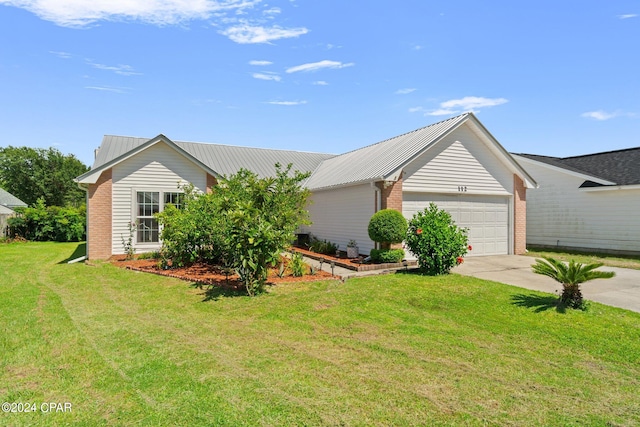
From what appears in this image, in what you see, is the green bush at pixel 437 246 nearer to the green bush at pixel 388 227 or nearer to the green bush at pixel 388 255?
the green bush at pixel 388 227

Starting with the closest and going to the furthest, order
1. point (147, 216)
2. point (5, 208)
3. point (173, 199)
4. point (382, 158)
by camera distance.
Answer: point (147, 216) < point (382, 158) < point (173, 199) < point (5, 208)

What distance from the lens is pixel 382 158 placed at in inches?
601

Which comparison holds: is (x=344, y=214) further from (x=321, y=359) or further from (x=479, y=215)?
(x=321, y=359)

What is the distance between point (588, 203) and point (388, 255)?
12.7 metres

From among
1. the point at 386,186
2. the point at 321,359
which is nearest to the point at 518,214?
the point at 386,186

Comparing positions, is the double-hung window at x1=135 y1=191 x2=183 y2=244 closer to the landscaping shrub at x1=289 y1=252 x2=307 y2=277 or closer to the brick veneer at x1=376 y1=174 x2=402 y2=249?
the landscaping shrub at x1=289 y1=252 x2=307 y2=277

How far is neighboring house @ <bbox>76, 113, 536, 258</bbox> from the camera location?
45.2ft

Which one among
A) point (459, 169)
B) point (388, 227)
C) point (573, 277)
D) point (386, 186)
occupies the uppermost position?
point (459, 169)

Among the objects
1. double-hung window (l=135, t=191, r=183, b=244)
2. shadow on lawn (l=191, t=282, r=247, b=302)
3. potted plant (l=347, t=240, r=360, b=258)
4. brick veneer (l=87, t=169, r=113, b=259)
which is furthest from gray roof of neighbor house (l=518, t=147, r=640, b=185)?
brick veneer (l=87, t=169, r=113, b=259)

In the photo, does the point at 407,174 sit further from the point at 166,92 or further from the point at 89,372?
the point at 89,372

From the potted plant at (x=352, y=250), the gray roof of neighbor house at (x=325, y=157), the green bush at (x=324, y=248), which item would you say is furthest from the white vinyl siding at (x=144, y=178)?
the potted plant at (x=352, y=250)

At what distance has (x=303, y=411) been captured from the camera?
348 cm

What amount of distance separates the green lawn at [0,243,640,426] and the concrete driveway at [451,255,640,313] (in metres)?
0.97

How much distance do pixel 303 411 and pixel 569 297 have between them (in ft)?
21.4
